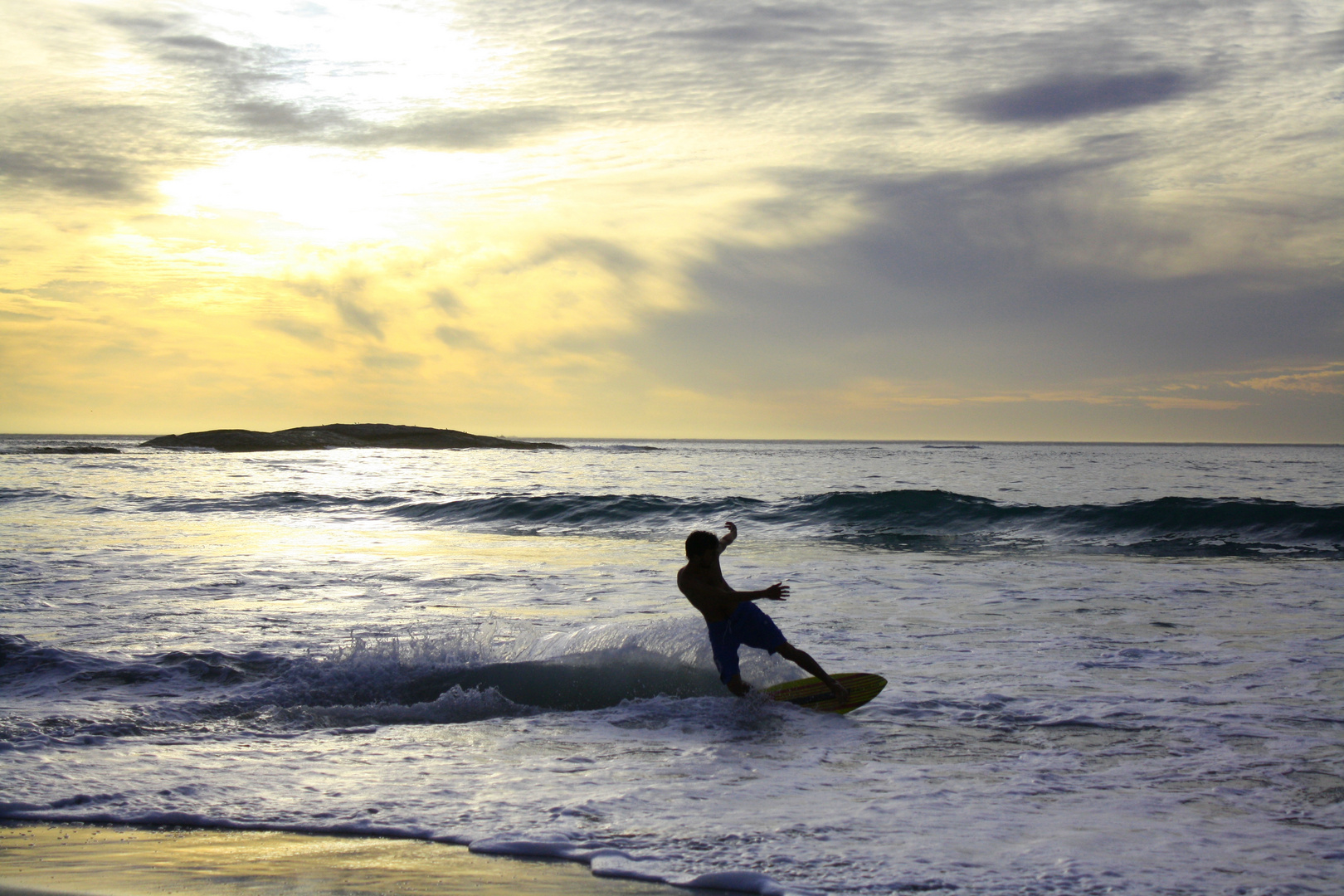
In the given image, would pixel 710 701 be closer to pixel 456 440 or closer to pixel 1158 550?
pixel 1158 550

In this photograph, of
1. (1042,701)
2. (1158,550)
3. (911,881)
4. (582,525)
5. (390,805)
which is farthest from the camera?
(582,525)

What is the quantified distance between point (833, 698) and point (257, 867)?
4534mm

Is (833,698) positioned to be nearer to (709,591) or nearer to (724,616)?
(724,616)

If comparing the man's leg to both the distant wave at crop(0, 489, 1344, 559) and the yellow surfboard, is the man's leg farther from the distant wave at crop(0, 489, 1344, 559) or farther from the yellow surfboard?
the distant wave at crop(0, 489, 1344, 559)

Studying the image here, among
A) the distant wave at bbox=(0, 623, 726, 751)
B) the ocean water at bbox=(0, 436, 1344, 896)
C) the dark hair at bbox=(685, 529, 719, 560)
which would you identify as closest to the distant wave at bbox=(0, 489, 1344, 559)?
the ocean water at bbox=(0, 436, 1344, 896)

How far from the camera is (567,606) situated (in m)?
12.3

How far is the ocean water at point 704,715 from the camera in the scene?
4680 mm

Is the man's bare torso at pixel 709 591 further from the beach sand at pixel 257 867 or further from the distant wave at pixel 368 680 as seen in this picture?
the beach sand at pixel 257 867

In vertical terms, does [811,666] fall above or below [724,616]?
below

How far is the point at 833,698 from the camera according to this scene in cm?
733

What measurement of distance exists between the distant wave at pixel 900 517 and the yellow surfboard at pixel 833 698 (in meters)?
13.3

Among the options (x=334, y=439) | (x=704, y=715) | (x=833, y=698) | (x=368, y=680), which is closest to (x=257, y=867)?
(x=704, y=715)

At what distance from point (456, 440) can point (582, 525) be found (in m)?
94.7

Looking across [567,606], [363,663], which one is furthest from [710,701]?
[567,606]
